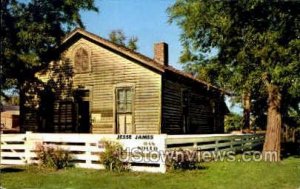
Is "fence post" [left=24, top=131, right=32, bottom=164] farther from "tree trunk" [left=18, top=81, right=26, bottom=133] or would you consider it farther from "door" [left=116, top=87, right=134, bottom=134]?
"tree trunk" [left=18, top=81, right=26, bottom=133]

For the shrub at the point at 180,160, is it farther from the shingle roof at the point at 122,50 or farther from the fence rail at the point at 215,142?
the shingle roof at the point at 122,50

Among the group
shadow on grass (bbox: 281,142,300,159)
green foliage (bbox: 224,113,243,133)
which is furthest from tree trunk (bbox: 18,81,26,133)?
green foliage (bbox: 224,113,243,133)

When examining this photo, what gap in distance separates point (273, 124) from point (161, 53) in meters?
8.89

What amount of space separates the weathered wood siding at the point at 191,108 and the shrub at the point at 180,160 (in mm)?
7370

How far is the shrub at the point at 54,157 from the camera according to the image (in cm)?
1722

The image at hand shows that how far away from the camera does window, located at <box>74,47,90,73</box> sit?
25.7 metres

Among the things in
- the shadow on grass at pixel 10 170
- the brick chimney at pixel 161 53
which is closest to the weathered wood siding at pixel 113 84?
the brick chimney at pixel 161 53

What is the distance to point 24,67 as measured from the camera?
81.6ft

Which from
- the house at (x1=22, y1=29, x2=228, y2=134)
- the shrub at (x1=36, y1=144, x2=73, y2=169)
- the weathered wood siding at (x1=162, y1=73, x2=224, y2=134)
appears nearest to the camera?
the shrub at (x1=36, y1=144, x2=73, y2=169)

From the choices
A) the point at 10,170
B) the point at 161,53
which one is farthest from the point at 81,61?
the point at 10,170

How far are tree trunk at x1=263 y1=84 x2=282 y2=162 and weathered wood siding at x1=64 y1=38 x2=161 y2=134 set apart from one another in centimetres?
536

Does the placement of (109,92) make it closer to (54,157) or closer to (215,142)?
(215,142)

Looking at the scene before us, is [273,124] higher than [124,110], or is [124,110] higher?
[124,110]

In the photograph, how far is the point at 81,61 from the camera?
1019 inches
